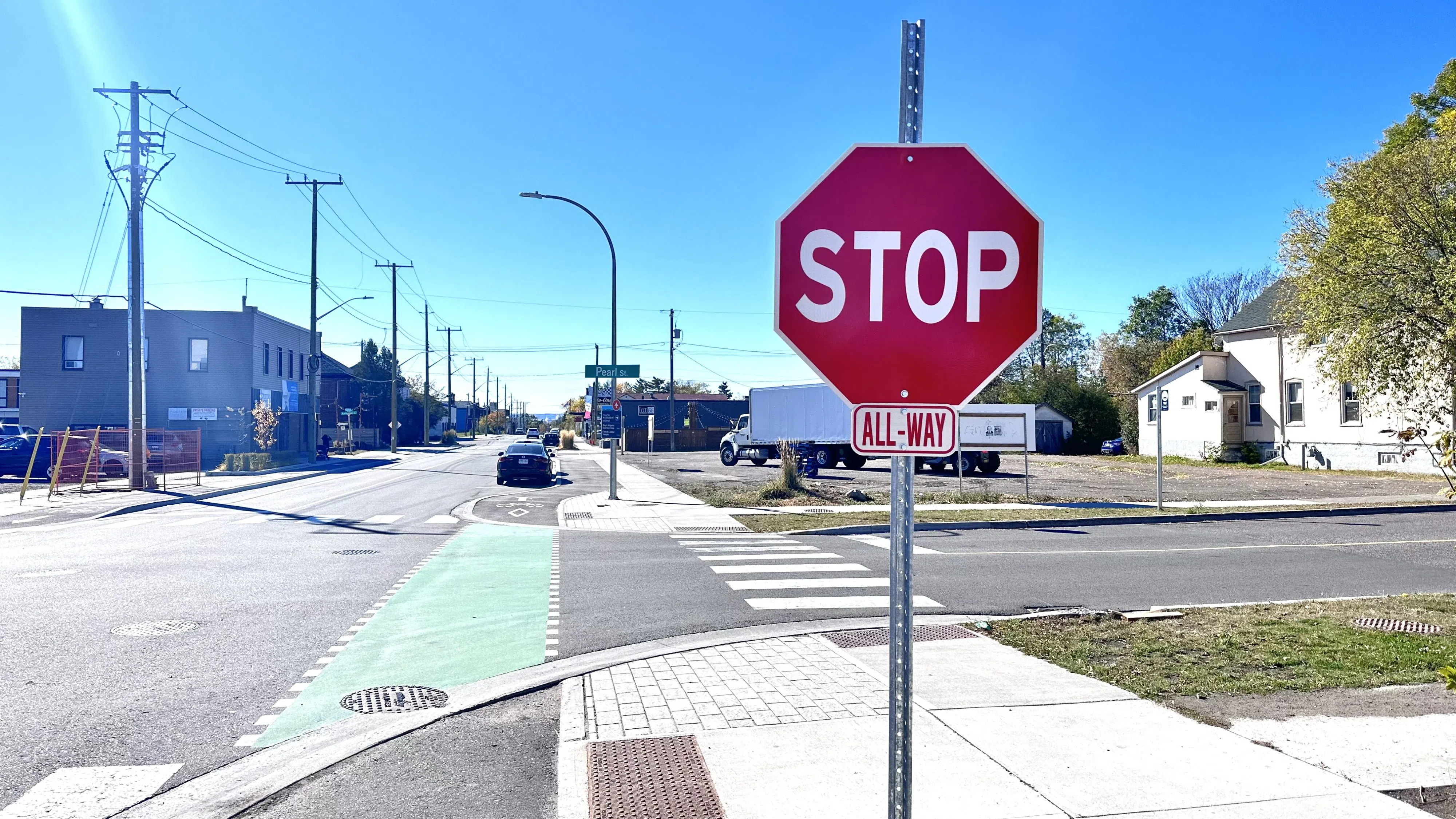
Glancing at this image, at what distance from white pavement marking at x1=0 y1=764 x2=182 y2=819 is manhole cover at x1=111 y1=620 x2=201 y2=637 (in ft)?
11.5

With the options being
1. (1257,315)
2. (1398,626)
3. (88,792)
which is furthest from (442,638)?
(1257,315)

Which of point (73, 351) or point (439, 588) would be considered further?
point (73, 351)

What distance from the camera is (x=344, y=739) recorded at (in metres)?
5.52

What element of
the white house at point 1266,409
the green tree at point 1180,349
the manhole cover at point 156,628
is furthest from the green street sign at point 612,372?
the green tree at point 1180,349

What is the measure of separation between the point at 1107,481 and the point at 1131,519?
14.5m

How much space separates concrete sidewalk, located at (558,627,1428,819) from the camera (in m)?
4.27

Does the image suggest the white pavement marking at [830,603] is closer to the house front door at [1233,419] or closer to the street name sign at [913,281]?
the street name sign at [913,281]

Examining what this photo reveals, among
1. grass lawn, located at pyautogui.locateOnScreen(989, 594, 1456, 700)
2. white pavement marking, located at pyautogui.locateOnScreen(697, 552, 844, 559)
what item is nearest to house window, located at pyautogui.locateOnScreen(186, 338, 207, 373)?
white pavement marking, located at pyautogui.locateOnScreen(697, 552, 844, 559)

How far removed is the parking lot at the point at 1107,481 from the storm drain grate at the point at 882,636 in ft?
48.8

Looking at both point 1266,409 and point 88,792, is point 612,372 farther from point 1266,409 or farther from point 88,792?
point 1266,409

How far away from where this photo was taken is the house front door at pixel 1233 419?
142 ft

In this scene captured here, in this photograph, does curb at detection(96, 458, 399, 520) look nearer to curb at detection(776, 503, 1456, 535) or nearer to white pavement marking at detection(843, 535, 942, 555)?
curb at detection(776, 503, 1456, 535)

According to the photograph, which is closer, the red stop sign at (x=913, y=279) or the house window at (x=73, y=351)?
the red stop sign at (x=913, y=279)

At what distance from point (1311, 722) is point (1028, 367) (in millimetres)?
76297
